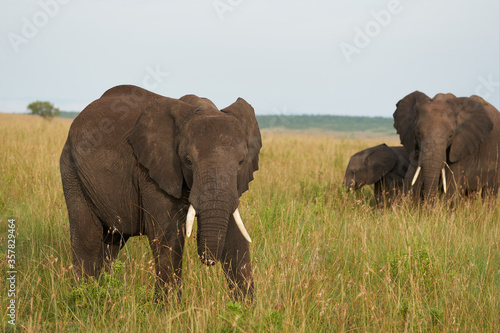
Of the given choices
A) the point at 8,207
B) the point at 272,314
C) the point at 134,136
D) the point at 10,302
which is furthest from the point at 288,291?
the point at 8,207

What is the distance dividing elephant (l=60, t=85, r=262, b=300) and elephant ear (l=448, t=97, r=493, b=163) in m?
4.98

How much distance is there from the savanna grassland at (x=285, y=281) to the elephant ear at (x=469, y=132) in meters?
0.85

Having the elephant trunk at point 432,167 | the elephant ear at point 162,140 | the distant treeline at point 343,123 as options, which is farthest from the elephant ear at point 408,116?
the distant treeline at point 343,123

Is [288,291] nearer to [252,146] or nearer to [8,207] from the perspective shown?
[252,146]

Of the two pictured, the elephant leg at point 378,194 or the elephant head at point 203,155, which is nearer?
the elephant head at point 203,155

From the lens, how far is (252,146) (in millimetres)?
4461

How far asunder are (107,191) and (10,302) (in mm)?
1181

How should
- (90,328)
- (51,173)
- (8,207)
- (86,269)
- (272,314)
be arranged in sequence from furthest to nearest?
1. (51,173)
2. (8,207)
3. (86,269)
4. (90,328)
5. (272,314)

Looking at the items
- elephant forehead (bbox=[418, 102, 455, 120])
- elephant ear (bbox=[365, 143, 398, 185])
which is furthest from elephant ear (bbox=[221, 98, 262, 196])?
elephant ear (bbox=[365, 143, 398, 185])

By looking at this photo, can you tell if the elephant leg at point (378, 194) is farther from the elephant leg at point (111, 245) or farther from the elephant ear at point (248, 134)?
the elephant ear at point (248, 134)

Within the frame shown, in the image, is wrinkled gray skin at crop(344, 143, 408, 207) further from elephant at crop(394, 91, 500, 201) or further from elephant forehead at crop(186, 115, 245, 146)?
elephant forehead at crop(186, 115, 245, 146)

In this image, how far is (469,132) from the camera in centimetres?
850

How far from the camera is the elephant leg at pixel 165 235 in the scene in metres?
4.35

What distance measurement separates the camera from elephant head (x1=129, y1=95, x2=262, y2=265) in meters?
3.96
